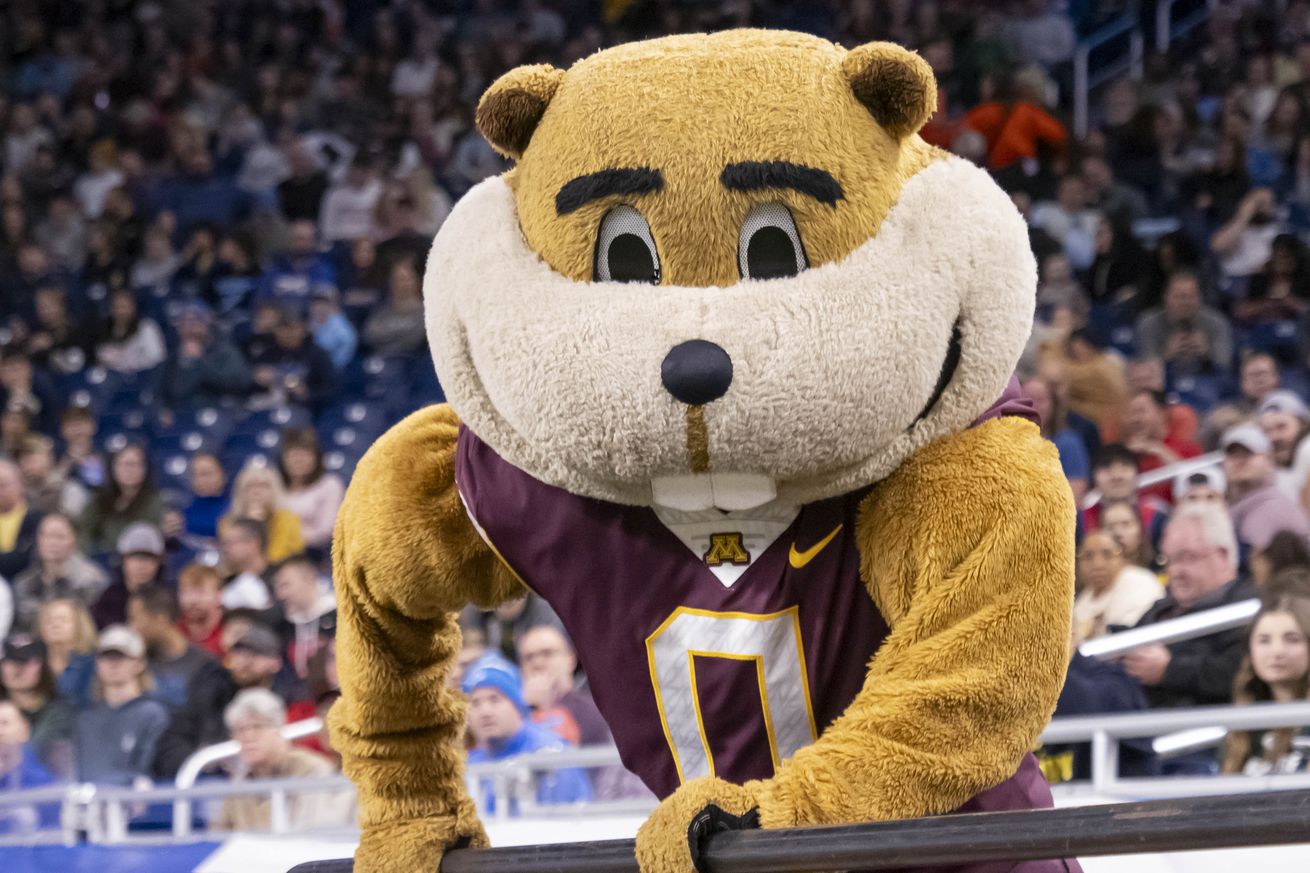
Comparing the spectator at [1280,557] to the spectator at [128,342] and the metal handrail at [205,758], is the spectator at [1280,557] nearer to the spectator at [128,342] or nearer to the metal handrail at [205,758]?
the metal handrail at [205,758]

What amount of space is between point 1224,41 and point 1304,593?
18.2 feet

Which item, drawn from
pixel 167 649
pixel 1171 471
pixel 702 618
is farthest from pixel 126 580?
pixel 702 618

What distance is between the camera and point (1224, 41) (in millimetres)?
8625

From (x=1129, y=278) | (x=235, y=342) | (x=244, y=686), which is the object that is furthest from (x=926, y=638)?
(x=235, y=342)

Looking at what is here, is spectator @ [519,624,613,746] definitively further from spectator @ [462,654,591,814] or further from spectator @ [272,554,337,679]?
spectator @ [272,554,337,679]

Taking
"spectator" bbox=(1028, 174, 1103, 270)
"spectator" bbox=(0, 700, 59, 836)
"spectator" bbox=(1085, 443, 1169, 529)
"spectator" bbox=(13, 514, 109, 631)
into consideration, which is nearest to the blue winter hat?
"spectator" bbox=(0, 700, 59, 836)

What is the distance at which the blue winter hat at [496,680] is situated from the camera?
423 centimetres

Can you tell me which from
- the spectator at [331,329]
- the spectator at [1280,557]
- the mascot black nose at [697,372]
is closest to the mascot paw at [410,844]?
the mascot black nose at [697,372]

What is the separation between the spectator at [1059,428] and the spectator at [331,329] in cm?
364

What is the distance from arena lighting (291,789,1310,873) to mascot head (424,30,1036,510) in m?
0.31

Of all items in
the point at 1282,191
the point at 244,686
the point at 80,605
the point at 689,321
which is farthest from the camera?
the point at 1282,191

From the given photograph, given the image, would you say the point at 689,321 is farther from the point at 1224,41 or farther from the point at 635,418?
the point at 1224,41

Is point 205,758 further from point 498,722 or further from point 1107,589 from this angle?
point 1107,589

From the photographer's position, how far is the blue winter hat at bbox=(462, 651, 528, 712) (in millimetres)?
4227
